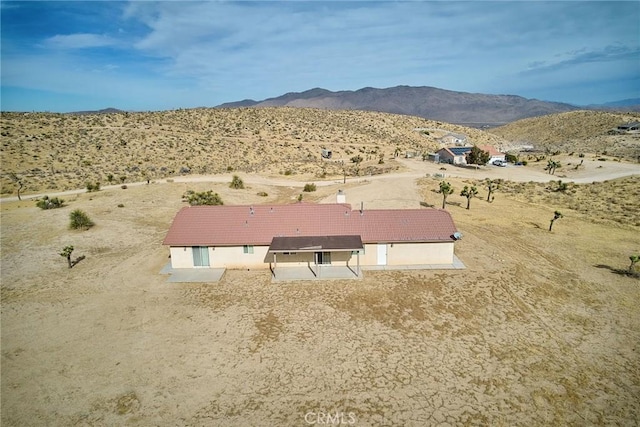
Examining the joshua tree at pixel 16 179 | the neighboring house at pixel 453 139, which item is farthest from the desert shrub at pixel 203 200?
the neighboring house at pixel 453 139

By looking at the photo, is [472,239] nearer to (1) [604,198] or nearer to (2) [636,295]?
(2) [636,295]

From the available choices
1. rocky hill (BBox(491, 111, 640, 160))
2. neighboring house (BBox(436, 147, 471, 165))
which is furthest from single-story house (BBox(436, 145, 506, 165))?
rocky hill (BBox(491, 111, 640, 160))

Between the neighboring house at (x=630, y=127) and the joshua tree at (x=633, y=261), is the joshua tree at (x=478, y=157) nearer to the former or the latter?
the joshua tree at (x=633, y=261)

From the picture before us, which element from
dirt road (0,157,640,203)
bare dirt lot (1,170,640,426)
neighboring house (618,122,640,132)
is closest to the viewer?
bare dirt lot (1,170,640,426)

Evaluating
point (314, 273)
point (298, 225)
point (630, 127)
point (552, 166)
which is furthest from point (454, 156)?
→ point (630, 127)

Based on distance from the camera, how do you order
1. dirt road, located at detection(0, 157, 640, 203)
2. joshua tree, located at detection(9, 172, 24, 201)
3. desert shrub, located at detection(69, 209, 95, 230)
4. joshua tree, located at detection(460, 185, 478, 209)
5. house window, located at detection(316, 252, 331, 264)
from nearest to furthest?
house window, located at detection(316, 252, 331, 264), desert shrub, located at detection(69, 209, 95, 230), joshua tree, located at detection(460, 185, 478, 209), joshua tree, located at detection(9, 172, 24, 201), dirt road, located at detection(0, 157, 640, 203)

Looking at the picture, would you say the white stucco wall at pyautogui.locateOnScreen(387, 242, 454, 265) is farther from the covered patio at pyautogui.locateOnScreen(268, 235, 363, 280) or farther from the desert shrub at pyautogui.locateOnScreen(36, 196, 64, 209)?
the desert shrub at pyautogui.locateOnScreen(36, 196, 64, 209)
